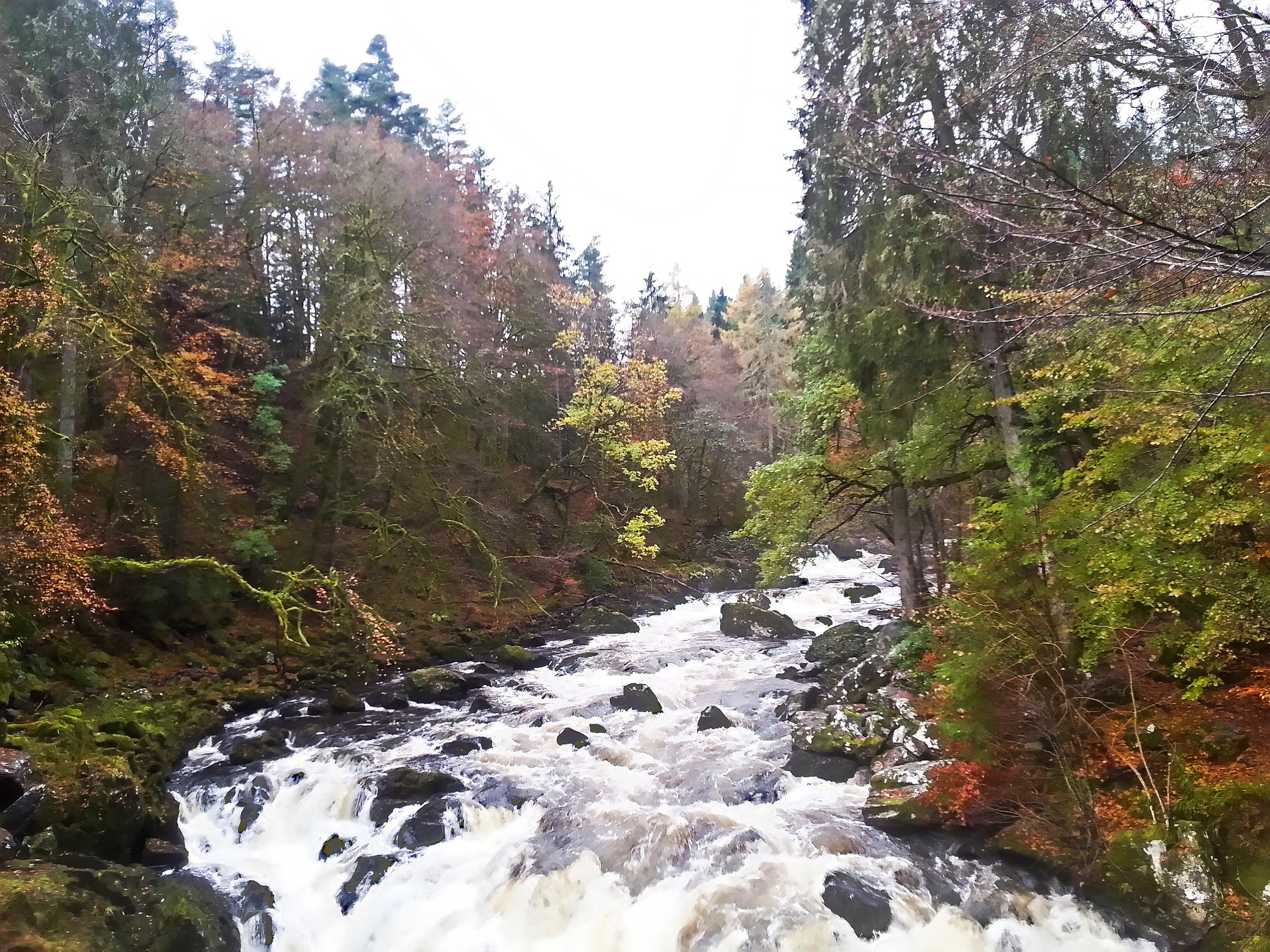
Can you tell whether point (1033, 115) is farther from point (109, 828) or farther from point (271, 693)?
point (271, 693)

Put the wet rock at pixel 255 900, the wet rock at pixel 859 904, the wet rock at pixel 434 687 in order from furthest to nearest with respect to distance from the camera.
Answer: the wet rock at pixel 434 687
the wet rock at pixel 255 900
the wet rock at pixel 859 904

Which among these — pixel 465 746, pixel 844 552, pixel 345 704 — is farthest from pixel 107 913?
pixel 844 552

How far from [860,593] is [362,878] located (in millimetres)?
17290

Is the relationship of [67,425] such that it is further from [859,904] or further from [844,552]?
[844,552]

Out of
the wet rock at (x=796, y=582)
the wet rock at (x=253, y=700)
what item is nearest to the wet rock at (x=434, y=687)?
the wet rock at (x=253, y=700)

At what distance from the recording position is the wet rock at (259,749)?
940 centimetres

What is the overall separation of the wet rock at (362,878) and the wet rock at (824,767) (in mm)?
5069

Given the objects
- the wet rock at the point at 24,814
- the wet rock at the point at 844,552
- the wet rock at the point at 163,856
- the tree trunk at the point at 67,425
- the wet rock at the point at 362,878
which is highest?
the tree trunk at the point at 67,425

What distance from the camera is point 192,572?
41.4ft

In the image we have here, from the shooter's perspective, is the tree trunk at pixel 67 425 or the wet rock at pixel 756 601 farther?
the wet rock at pixel 756 601

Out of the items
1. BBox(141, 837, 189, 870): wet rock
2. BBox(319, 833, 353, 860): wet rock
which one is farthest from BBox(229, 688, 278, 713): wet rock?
BBox(319, 833, 353, 860): wet rock

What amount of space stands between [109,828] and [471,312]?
15230 mm

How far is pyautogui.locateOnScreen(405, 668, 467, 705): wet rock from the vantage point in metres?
12.5

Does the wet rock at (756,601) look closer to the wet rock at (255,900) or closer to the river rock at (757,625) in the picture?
the river rock at (757,625)
